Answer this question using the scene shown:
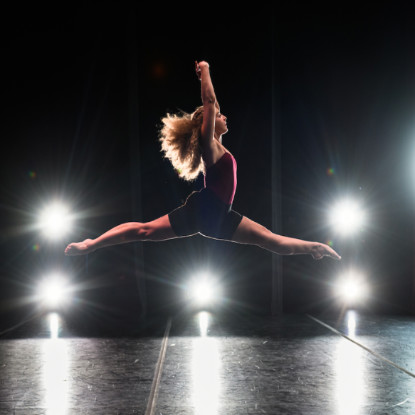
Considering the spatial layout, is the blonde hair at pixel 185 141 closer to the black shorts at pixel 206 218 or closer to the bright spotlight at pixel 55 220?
the black shorts at pixel 206 218

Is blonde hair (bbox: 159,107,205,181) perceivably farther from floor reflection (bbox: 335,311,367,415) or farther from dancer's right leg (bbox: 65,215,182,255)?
floor reflection (bbox: 335,311,367,415)

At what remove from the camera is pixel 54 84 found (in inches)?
222

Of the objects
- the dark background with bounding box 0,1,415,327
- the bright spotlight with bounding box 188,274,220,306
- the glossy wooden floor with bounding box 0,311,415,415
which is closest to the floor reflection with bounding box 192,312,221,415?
the glossy wooden floor with bounding box 0,311,415,415

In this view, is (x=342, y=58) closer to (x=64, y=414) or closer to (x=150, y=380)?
(x=150, y=380)

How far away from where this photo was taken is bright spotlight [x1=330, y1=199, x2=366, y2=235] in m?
5.72

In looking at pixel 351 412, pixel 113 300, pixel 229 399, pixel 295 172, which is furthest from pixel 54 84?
pixel 351 412

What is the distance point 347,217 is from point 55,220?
3598 mm

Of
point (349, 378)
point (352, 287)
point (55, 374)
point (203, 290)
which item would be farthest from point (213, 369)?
point (352, 287)

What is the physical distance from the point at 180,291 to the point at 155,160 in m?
1.67

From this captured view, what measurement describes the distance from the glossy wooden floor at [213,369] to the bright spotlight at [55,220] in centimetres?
128

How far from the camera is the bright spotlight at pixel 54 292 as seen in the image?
5.78 m

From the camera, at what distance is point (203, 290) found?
229 inches

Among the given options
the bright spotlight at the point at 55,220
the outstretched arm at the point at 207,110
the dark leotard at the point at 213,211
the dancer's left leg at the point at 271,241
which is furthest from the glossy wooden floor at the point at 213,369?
the outstretched arm at the point at 207,110

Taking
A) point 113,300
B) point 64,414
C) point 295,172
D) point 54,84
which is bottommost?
Answer: point 64,414
